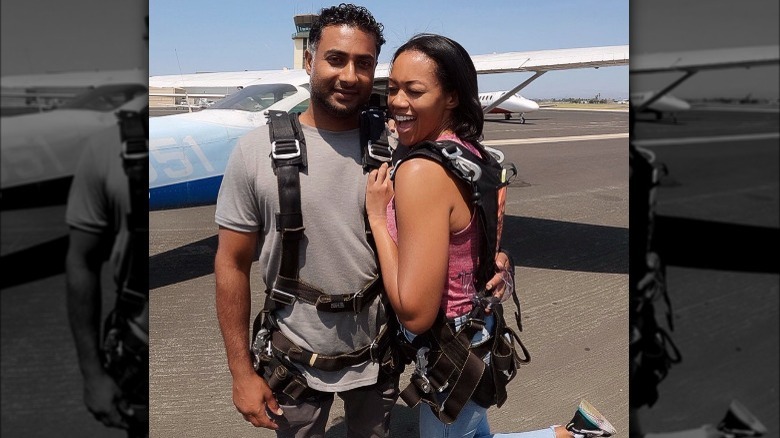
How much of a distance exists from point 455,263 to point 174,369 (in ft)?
9.88

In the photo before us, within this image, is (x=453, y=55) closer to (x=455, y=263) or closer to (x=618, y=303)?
(x=455, y=263)

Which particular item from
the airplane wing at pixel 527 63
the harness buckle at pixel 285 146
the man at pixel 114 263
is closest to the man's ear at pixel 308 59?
the harness buckle at pixel 285 146

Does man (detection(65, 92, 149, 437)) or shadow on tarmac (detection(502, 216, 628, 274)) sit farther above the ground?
man (detection(65, 92, 149, 437))

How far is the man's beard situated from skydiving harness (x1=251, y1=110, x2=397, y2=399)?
79 millimetres

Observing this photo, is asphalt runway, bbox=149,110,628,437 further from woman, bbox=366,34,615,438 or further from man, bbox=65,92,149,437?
man, bbox=65,92,149,437

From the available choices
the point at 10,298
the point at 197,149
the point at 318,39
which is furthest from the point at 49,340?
the point at 197,149

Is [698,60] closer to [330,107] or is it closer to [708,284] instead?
[708,284]

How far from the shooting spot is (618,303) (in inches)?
211

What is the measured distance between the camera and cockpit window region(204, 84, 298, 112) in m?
7.31

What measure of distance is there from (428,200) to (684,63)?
849 millimetres

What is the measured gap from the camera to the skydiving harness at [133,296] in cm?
85

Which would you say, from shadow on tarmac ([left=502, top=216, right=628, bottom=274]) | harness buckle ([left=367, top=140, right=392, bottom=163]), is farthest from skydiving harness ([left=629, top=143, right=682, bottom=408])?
shadow on tarmac ([left=502, top=216, right=628, bottom=274])

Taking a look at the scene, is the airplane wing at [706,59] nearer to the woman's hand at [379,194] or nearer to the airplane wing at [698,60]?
the airplane wing at [698,60]

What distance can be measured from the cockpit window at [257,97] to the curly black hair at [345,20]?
5685mm
